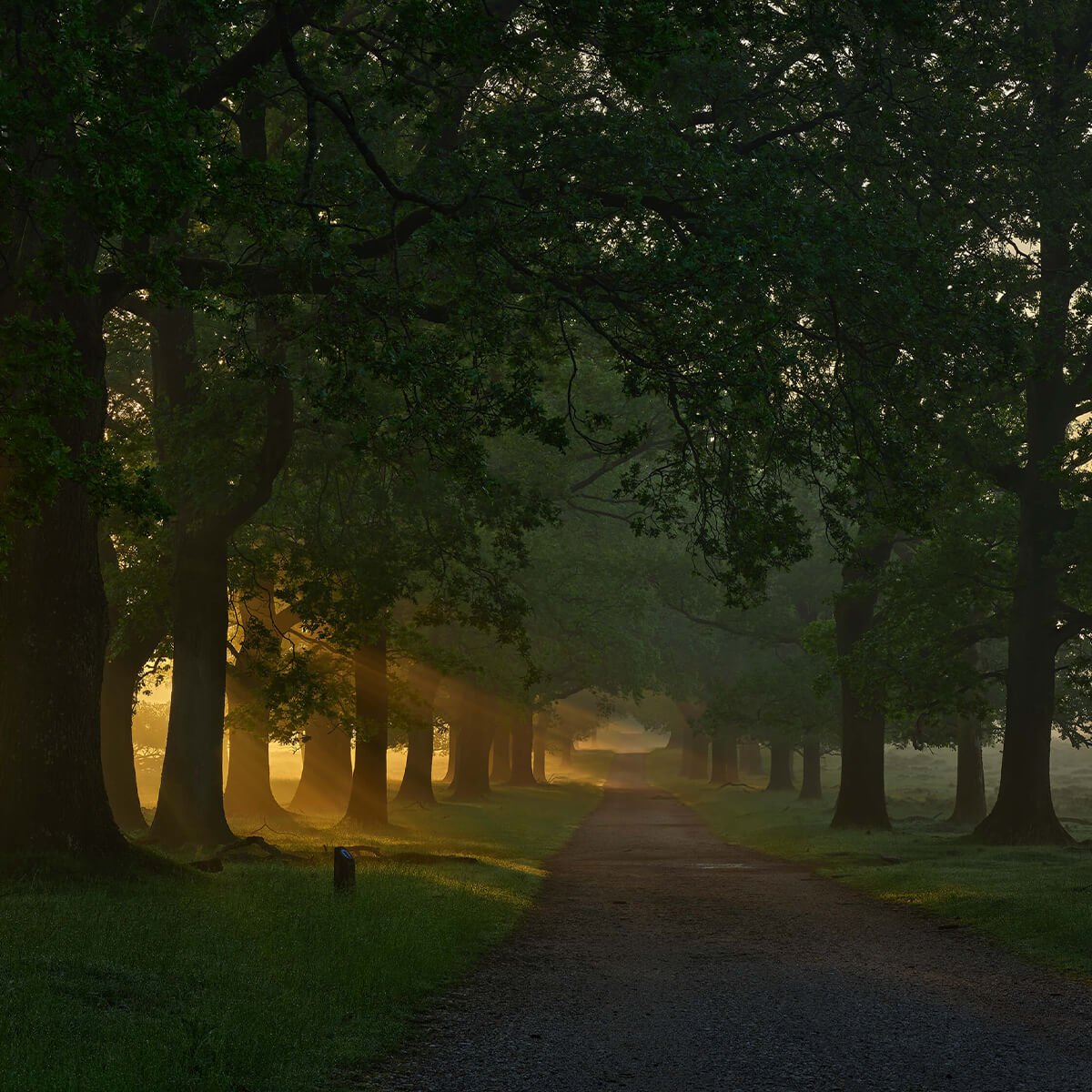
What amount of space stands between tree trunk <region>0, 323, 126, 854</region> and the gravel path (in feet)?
18.6

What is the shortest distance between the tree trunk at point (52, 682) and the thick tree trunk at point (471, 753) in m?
35.2

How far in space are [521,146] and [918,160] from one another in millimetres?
6293

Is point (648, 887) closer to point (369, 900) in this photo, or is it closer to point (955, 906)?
point (955, 906)

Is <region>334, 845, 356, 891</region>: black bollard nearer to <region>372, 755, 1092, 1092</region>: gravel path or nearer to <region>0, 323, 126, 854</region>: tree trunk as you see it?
<region>372, 755, 1092, 1092</region>: gravel path

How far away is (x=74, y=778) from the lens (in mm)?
14859

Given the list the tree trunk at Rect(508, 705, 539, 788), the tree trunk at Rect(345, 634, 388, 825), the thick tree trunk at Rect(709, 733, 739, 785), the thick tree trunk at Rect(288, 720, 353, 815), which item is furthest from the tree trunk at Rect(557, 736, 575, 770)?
the tree trunk at Rect(345, 634, 388, 825)

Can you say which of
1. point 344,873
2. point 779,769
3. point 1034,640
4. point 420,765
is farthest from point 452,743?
point 344,873

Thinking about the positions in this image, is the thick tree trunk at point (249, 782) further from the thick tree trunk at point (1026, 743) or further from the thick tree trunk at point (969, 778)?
the thick tree trunk at point (969, 778)

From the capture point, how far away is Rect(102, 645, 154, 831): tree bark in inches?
1114

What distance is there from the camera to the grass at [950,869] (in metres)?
13.3

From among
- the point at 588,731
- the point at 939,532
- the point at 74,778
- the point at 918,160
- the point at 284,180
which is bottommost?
the point at 588,731

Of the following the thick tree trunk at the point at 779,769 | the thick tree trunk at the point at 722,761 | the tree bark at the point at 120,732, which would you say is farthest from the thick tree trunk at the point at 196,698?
the thick tree trunk at the point at 722,761

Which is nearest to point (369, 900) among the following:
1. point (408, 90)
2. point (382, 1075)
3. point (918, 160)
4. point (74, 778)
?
point (74, 778)

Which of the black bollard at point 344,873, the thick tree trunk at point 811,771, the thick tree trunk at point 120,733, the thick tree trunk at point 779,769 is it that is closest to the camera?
the black bollard at point 344,873
